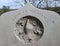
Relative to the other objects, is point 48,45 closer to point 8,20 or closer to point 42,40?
point 42,40

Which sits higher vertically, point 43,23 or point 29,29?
point 43,23

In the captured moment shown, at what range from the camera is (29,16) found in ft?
→ 18.0

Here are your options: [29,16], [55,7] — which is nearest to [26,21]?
[29,16]

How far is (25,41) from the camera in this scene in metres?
5.44

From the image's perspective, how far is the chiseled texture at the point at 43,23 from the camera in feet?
17.7

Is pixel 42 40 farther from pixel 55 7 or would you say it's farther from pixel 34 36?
pixel 55 7

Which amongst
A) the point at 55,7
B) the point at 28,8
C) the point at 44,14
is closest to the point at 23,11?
the point at 28,8

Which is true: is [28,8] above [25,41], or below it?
above

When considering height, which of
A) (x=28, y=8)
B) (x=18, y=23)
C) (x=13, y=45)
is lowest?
(x=13, y=45)

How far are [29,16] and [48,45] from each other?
78cm

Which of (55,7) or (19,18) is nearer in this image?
(19,18)

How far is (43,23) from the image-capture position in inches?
213

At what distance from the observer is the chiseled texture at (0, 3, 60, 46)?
539 centimetres

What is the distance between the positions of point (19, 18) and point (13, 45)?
625 mm
